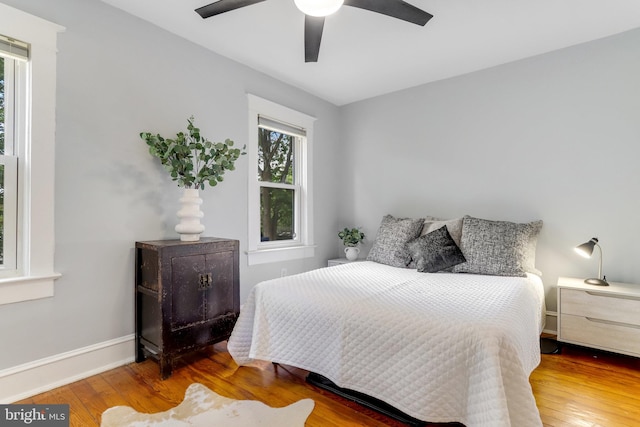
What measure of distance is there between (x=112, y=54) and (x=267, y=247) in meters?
2.05

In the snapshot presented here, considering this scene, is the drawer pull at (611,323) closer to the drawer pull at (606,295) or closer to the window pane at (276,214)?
the drawer pull at (606,295)

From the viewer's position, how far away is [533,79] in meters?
2.92

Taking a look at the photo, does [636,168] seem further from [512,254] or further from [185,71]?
[185,71]

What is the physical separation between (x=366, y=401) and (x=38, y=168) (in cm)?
228

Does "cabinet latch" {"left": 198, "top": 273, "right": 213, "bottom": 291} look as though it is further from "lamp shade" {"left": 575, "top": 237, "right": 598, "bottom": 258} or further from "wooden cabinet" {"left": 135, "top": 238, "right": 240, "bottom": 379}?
"lamp shade" {"left": 575, "top": 237, "right": 598, "bottom": 258}

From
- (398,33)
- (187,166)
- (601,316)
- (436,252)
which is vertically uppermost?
(398,33)

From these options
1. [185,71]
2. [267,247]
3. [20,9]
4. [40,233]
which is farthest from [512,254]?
[20,9]

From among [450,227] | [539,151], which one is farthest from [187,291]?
[539,151]

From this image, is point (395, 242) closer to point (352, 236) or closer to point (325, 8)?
point (352, 236)

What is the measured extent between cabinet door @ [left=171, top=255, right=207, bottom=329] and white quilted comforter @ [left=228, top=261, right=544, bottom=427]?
0.32m

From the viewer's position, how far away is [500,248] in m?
2.61

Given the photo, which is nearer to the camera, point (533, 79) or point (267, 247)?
point (533, 79)

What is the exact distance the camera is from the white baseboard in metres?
1.78

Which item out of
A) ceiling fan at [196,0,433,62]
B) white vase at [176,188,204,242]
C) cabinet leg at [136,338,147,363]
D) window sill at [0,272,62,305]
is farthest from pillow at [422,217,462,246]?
window sill at [0,272,62,305]
